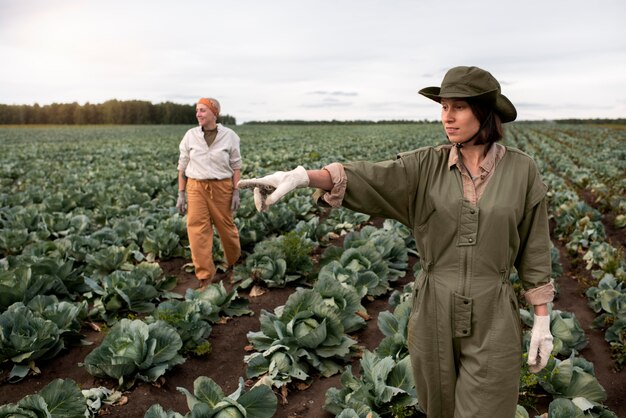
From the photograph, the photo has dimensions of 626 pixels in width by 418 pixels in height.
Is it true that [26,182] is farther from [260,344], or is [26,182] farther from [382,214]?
[382,214]

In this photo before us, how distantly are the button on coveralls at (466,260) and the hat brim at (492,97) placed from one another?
163 mm

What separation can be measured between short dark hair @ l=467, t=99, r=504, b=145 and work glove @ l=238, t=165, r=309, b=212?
782mm

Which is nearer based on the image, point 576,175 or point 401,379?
point 401,379

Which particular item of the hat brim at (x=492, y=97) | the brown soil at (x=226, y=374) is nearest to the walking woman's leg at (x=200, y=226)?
the brown soil at (x=226, y=374)

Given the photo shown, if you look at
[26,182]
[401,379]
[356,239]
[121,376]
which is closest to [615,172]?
[356,239]

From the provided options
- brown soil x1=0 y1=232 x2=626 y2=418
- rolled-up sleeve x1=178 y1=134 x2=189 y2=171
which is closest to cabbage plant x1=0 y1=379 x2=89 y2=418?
brown soil x1=0 y1=232 x2=626 y2=418

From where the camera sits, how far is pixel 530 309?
4496 millimetres

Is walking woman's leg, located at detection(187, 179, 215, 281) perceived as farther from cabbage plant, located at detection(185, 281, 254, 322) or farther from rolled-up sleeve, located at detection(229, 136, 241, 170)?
cabbage plant, located at detection(185, 281, 254, 322)

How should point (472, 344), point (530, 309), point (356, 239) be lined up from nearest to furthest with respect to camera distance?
1. point (472, 344)
2. point (530, 309)
3. point (356, 239)

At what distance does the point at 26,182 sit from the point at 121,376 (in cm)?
1163

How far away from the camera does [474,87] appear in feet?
6.63

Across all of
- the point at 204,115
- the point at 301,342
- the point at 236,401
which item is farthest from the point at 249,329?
the point at 204,115

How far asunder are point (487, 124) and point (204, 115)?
3.53m

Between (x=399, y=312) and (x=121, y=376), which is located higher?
(x=399, y=312)
